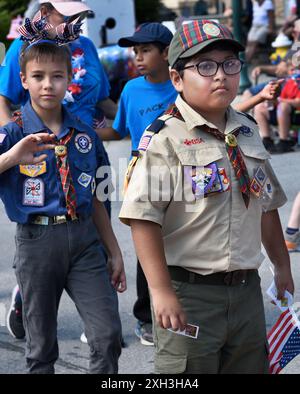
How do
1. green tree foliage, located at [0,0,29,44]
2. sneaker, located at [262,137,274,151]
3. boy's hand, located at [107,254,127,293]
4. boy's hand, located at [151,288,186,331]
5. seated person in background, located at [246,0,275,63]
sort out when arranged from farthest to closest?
seated person in background, located at [246,0,275,63] → green tree foliage, located at [0,0,29,44] → sneaker, located at [262,137,274,151] → boy's hand, located at [107,254,127,293] → boy's hand, located at [151,288,186,331]

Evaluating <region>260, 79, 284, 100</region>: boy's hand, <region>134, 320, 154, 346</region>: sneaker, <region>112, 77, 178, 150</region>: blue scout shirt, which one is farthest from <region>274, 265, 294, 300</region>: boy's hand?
<region>134, 320, 154, 346</region>: sneaker

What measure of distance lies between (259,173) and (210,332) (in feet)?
2.08

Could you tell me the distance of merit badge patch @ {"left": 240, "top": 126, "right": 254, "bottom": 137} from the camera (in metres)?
3.40

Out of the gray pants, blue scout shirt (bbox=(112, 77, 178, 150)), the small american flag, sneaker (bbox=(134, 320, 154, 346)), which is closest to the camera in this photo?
the small american flag

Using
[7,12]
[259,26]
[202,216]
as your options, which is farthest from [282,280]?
[259,26]

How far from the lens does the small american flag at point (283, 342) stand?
11.6ft

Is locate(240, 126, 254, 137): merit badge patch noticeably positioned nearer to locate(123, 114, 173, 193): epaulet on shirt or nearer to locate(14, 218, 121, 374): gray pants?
locate(123, 114, 173, 193): epaulet on shirt

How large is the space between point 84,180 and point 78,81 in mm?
1149

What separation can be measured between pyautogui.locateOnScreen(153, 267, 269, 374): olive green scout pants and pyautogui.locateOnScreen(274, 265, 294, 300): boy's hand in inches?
9.5
